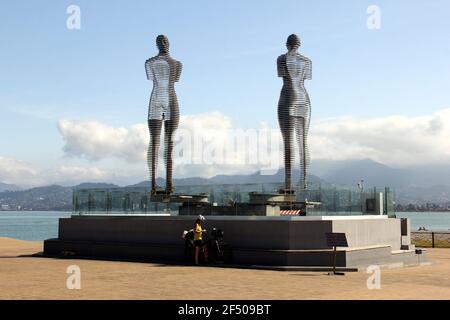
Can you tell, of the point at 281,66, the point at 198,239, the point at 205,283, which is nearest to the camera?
the point at 205,283

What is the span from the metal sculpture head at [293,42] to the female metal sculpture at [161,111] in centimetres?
530

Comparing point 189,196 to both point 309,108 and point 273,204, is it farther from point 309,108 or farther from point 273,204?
point 309,108

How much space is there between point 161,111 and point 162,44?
10.4ft

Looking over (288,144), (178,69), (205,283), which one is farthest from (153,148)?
(205,283)

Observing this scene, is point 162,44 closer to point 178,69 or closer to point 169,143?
point 178,69

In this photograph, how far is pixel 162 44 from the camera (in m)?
28.7

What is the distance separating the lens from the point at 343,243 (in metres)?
19.9

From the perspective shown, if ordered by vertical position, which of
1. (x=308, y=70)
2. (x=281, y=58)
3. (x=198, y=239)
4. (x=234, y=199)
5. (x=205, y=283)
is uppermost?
(x=281, y=58)

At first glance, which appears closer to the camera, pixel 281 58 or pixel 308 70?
pixel 281 58

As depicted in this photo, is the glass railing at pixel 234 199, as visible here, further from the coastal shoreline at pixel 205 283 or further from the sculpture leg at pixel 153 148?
the coastal shoreline at pixel 205 283

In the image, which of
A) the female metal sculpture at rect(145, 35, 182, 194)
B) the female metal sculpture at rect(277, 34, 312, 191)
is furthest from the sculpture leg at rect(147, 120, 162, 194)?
the female metal sculpture at rect(277, 34, 312, 191)
